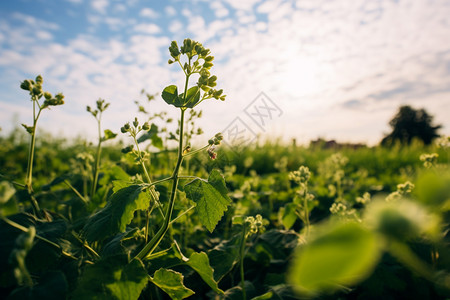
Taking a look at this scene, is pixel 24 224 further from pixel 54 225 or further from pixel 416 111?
pixel 416 111

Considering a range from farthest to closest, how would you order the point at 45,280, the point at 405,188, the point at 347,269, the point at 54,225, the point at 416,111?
the point at 416,111, the point at 405,188, the point at 54,225, the point at 45,280, the point at 347,269

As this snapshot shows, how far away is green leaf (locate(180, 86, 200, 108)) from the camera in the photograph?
1.26 metres

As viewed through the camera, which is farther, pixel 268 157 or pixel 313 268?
pixel 268 157

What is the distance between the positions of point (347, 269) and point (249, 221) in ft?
4.19

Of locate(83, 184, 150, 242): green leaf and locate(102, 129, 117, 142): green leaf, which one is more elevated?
locate(102, 129, 117, 142): green leaf

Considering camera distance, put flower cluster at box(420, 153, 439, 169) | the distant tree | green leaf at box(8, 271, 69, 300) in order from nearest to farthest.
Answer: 1. green leaf at box(8, 271, 69, 300)
2. flower cluster at box(420, 153, 439, 169)
3. the distant tree

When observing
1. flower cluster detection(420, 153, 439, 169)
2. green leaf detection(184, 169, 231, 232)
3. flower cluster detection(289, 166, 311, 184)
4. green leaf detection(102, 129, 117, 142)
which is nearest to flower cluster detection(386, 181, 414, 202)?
flower cluster detection(420, 153, 439, 169)

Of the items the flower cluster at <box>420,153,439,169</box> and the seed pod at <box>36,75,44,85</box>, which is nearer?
the seed pod at <box>36,75,44,85</box>

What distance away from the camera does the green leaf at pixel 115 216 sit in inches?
43.9

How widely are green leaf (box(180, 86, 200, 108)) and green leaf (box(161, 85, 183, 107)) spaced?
1.1 inches

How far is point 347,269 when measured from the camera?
312 millimetres

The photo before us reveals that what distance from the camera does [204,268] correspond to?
1286mm

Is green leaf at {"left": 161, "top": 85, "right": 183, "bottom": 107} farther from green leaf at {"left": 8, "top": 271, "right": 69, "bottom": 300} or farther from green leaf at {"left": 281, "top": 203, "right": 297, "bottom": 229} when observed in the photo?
green leaf at {"left": 281, "top": 203, "right": 297, "bottom": 229}

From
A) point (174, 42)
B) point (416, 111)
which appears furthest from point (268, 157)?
point (416, 111)
